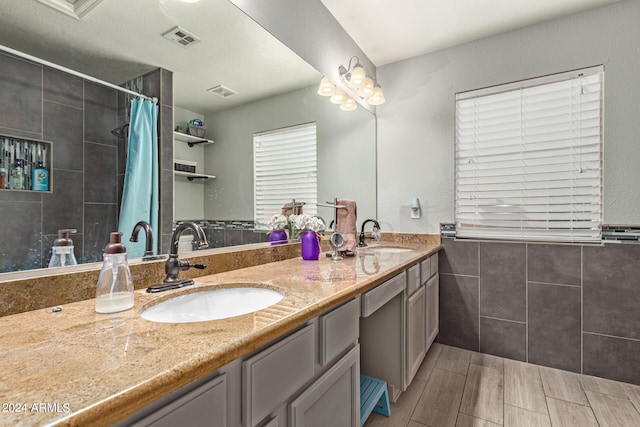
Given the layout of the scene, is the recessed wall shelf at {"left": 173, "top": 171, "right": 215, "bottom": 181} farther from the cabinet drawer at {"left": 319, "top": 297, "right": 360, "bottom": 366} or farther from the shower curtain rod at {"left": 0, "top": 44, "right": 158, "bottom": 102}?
the cabinet drawer at {"left": 319, "top": 297, "right": 360, "bottom": 366}

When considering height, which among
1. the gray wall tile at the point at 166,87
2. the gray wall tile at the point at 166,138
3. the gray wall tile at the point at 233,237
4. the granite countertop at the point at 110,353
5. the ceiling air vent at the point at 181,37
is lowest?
the granite countertop at the point at 110,353

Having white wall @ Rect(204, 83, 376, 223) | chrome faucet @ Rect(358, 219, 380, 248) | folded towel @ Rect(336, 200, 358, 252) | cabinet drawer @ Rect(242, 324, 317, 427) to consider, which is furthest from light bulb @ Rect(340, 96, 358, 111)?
cabinet drawer @ Rect(242, 324, 317, 427)

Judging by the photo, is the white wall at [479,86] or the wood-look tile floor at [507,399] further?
the white wall at [479,86]

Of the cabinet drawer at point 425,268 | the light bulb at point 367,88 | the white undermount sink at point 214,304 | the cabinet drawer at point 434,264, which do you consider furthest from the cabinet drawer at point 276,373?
the light bulb at point 367,88

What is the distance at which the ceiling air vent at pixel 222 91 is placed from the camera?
4.50 feet

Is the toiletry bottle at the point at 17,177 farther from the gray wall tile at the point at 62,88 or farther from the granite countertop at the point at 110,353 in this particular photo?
the granite countertop at the point at 110,353

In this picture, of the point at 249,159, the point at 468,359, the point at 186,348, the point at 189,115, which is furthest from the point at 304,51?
the point at 468,359

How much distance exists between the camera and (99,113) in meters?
0.93

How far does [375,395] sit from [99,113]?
1.71 meters

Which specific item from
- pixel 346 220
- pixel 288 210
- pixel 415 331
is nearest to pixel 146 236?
pixel 288 210

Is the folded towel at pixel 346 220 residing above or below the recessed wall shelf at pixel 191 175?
below

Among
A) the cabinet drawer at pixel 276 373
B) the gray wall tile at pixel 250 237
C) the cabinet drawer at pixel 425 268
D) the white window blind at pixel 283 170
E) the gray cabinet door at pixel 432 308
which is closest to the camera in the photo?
the cabinet drawer at pixel 276 373

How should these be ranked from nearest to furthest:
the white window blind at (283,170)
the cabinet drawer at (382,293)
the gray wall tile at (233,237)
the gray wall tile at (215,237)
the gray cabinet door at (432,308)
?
the cabinet drawer at (382,293), the gray wall tile at (215,237), the gray wall tile at (233,237), the white window blind at (283,170), the gray cabinet door at (432,308)

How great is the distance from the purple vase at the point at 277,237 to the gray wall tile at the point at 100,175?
888mm
